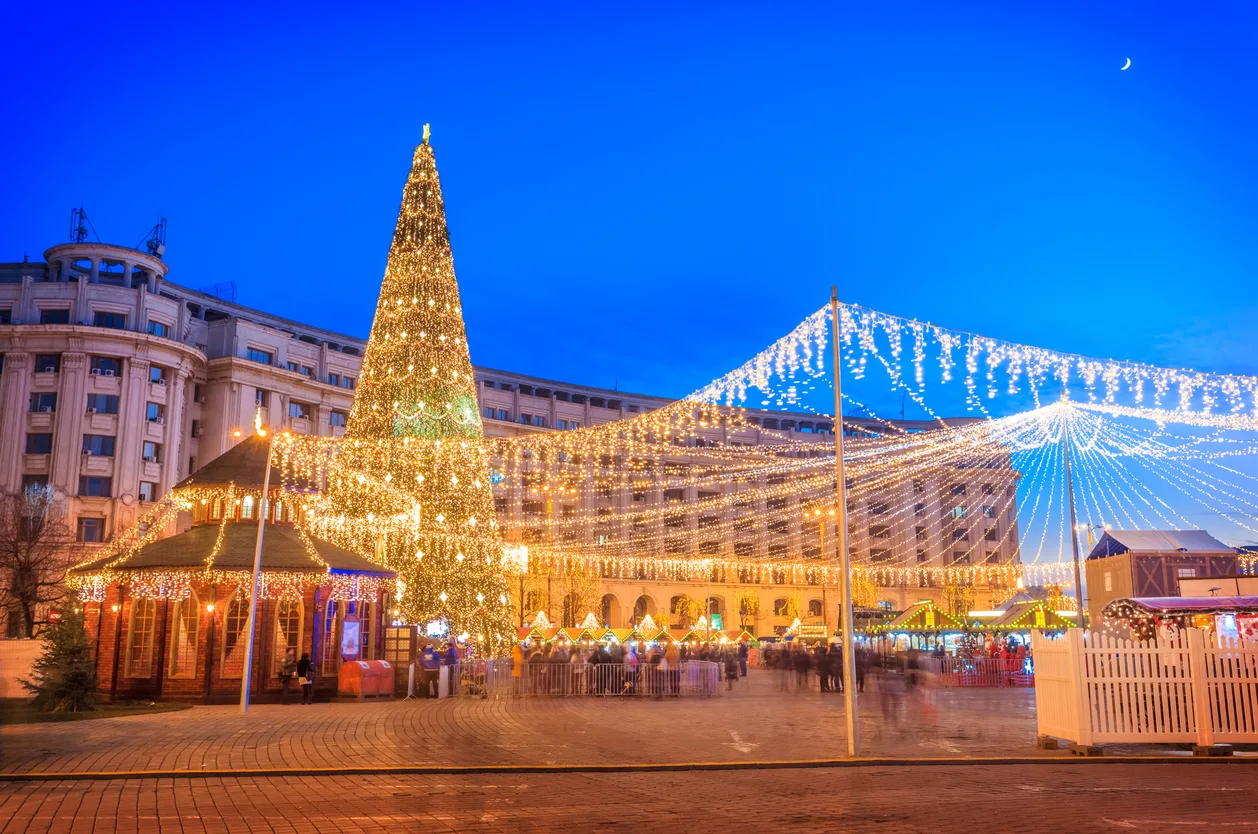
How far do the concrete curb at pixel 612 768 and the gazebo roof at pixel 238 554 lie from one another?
13.8 m

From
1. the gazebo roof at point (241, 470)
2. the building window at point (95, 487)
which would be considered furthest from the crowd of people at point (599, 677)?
the building window at point (95, 487)

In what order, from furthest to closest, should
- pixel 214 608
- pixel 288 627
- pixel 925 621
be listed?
pixel 925 621
pixel 288 627
pixel 214 608

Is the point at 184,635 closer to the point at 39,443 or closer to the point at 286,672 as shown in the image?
the point at 286,672

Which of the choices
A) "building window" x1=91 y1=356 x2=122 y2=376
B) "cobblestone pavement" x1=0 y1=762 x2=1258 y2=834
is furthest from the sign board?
"building window" x1=91 y1=356 x2=122 y2=376

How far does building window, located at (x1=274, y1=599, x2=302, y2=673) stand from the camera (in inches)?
1091

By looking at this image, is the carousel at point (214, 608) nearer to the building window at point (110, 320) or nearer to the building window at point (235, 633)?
the building window at point (235, 633)

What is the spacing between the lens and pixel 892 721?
69.2ft

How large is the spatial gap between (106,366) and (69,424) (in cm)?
386

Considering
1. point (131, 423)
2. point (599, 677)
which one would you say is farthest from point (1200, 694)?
point (131, 423)

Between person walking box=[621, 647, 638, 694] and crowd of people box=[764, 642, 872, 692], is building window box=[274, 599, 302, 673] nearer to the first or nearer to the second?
person walking box=[621, 647, 638, 694]

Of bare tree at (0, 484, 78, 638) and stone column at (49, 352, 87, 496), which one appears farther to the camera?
stone column at (49, 352, 87, 496)

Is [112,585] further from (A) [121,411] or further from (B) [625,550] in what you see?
(B) [625,550]

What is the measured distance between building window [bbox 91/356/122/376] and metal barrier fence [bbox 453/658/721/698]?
3750 centimetres

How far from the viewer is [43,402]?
55.4m
